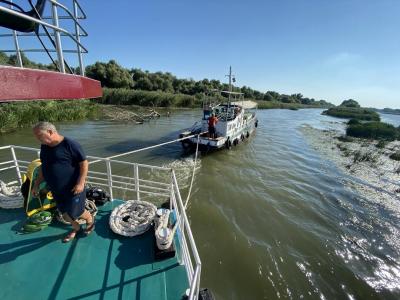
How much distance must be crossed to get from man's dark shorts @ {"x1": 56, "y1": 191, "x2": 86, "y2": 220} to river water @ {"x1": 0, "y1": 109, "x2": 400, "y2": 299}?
3105 mm

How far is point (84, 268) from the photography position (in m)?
3.37

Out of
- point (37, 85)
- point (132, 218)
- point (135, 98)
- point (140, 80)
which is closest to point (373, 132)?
point (132, 218)

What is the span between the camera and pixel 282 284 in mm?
5270

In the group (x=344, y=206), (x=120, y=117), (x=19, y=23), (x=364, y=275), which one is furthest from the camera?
(x=120, y=117)

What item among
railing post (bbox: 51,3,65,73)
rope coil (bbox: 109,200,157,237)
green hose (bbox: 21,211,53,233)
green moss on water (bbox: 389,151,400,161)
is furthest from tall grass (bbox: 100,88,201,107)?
railing post (bbox: 51,3,65,73)

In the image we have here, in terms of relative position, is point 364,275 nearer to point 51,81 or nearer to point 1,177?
point 51,81

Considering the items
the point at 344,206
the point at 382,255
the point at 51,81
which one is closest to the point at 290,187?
the point at 344,206

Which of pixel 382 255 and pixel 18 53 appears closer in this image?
pixel 18 53

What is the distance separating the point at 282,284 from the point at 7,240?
17.6 ft

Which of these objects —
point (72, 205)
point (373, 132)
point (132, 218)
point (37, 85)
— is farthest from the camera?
point (373, 132)

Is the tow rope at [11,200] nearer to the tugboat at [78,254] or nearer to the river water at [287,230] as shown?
the tugboat at [78,254]

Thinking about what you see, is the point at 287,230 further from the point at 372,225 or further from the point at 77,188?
the point at 77,188

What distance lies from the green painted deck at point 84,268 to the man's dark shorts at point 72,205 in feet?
2.17

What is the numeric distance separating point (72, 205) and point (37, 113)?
1920 cm
